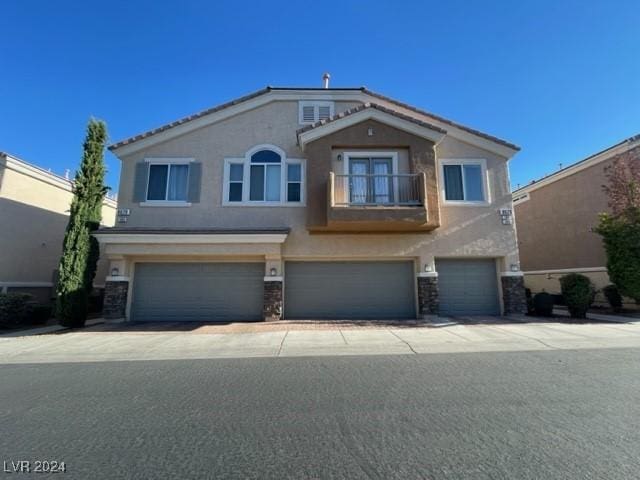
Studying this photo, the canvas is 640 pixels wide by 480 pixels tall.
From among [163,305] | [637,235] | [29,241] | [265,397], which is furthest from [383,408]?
[29,241]

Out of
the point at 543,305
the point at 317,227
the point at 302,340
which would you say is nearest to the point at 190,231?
the point at 317,227

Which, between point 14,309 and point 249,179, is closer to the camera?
point 14,309

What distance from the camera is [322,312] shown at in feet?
39.9

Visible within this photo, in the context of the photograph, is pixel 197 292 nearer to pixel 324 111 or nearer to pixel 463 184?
pixel 324 111

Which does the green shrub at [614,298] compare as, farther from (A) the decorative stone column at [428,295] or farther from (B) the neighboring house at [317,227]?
(A) the decorative stone column at [428,295]

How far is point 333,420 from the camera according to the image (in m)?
3.78

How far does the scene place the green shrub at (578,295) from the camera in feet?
37.4

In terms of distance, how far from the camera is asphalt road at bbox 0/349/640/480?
113 inches

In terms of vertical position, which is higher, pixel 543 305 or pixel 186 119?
pixel 186 119

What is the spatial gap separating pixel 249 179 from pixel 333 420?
1058 cm

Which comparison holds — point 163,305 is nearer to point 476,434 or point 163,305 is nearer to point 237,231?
point 237,231

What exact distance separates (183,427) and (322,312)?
8.70 metres

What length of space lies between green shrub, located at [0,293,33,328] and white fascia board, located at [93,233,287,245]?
3237mm

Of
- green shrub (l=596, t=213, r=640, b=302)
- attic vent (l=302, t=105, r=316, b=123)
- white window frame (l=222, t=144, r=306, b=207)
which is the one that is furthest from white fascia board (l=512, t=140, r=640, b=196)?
white window frame (l=222, t=144, r=306, b=207)
